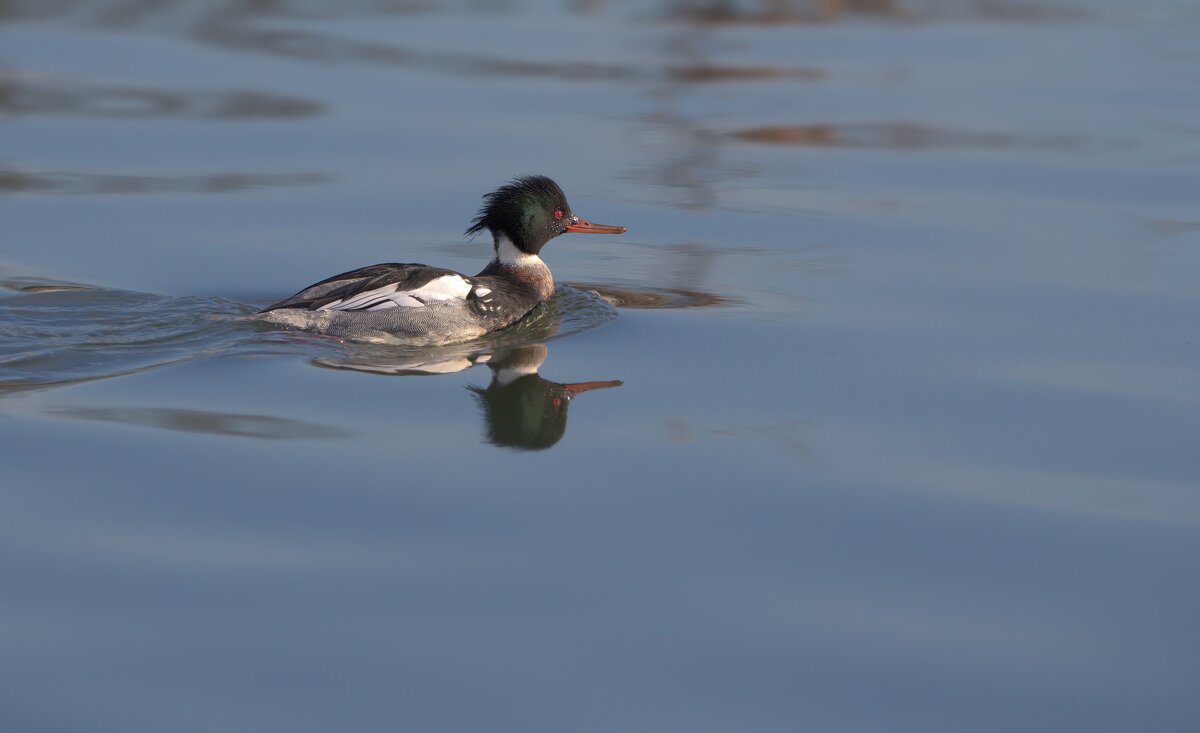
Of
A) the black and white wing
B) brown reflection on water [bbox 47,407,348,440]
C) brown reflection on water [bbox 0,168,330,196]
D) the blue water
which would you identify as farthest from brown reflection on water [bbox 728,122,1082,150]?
brown reflection on water [bbox 47,407,348,440]

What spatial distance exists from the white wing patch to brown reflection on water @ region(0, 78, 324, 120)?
539cm

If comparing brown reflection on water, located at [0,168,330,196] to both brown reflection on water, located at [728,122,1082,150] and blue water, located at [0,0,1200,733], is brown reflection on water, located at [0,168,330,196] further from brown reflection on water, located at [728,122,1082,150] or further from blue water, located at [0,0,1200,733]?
brown reflection on water, located at [728,122,1082,150]

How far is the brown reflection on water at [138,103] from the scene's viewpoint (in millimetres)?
14078

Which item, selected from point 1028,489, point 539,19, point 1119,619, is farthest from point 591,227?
point 539,19

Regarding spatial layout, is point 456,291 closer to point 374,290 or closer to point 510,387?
point 374,290

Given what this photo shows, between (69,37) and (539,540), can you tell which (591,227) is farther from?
(69,37)

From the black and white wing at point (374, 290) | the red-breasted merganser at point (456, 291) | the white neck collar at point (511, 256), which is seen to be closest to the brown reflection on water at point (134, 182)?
the red-breasted merganser at point (456, 291)

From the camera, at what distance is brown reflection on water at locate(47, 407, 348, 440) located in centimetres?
704

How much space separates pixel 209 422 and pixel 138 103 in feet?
26.5

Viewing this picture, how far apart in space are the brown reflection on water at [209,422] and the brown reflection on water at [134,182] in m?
4.70

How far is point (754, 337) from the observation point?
883cm

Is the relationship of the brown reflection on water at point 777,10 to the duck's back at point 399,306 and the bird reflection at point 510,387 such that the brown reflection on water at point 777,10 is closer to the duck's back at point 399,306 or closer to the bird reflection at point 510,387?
the duck's back at point 399,306

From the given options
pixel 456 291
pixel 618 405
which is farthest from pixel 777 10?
pixel 618 405

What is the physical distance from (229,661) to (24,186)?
790 centimetres
